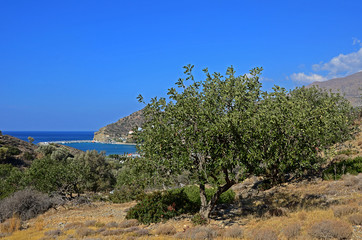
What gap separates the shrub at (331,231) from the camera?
10148 mm

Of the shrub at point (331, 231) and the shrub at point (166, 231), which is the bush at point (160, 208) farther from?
the shrub at point (331, 231)

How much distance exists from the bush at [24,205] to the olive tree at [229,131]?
13.7 metres

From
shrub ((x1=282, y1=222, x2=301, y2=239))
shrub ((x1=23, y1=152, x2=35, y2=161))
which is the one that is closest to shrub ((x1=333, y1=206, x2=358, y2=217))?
shrub ((x1=282, y1=222, x2=301, y2=239))

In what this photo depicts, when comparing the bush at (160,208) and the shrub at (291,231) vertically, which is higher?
the bush at (160,208)

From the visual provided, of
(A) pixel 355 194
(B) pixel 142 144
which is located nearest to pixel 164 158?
(B) pixel 142 144

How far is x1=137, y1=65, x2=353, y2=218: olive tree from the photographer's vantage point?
1246 cm

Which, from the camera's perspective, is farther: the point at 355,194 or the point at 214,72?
the point at 355,194

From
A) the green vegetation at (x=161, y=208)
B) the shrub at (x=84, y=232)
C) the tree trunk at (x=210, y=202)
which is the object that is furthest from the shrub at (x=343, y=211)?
the shrub at (x=84, y=232)

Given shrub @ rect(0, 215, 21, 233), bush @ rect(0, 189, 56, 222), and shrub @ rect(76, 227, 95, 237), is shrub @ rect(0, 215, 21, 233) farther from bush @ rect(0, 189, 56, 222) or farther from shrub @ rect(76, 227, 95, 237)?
shrub @ rect(76, 227, 95, 237)

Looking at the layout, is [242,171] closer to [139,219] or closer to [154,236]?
[154,236]

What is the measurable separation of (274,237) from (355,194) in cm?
1015

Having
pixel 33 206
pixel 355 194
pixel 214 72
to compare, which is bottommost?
pixel 355 194

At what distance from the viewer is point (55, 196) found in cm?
2470

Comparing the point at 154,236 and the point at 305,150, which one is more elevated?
the point at 305,150
